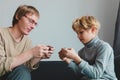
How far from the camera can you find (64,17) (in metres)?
2.27

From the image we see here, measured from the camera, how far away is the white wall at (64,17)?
2.25 m

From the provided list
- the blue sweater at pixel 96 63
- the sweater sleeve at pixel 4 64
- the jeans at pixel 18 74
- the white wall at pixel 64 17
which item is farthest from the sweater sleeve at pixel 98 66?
the white wall at pixel 64 17

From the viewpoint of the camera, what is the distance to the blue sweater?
1.43 meters

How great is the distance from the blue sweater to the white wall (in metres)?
0.70

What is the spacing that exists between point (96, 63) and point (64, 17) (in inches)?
35.3

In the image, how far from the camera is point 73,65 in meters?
1.58

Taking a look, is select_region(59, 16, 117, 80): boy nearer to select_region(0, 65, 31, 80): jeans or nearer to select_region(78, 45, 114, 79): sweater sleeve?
select_region(78, 45, 114, 79): sweater sleeve

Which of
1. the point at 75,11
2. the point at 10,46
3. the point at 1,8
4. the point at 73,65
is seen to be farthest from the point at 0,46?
the point at 75,11

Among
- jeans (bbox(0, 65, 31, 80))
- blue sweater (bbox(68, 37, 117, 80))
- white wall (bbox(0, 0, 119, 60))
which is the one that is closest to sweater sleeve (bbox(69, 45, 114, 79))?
blue sweater (bbox(68, 37, 117, 80))

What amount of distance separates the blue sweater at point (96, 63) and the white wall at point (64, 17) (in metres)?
0.70

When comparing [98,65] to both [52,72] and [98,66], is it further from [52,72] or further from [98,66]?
[52,72]

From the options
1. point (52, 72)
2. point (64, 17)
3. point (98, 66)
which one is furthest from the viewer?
point (64, 17)

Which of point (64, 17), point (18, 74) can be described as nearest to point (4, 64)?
point (18, 74)

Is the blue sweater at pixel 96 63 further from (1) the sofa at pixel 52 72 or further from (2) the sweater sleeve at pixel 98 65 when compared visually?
(1) the sofa at pixel 52 72
